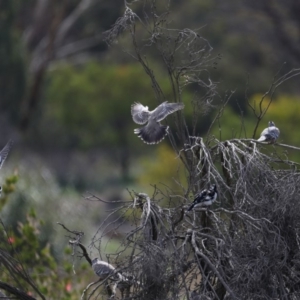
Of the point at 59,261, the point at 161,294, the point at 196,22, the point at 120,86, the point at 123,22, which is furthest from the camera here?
the point at 120,86

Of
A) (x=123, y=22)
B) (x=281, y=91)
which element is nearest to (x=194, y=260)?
(x=123, y=22)

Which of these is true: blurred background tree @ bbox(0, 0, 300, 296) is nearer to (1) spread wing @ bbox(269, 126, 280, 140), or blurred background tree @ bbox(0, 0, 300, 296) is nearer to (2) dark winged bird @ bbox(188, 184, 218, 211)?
(1) spread wing @ bbox(269, 126, 280, 140)

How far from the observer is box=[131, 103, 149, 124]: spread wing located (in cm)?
757

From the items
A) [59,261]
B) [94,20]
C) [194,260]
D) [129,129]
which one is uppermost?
[194,260]

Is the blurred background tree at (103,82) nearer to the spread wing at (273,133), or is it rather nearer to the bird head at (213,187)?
the spread wing at (273,133)

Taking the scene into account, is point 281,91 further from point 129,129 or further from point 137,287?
point 137,287

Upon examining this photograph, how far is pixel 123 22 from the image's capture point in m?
5.60

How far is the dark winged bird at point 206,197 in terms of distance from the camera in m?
5.12

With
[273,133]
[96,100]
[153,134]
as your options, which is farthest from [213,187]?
[96,100]

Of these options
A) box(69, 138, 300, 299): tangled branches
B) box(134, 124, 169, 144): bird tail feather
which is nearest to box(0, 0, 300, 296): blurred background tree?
box(134, 124, 169, 144): bird tail feather

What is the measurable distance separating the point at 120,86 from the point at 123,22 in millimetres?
36787

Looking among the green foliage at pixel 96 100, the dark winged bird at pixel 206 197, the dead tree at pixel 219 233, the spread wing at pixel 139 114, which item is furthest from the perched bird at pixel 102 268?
the green foliage at pixel 96 100

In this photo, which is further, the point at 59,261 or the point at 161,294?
the point at 59,261

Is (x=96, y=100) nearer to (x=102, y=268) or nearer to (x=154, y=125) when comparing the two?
(x=154, y=125)
